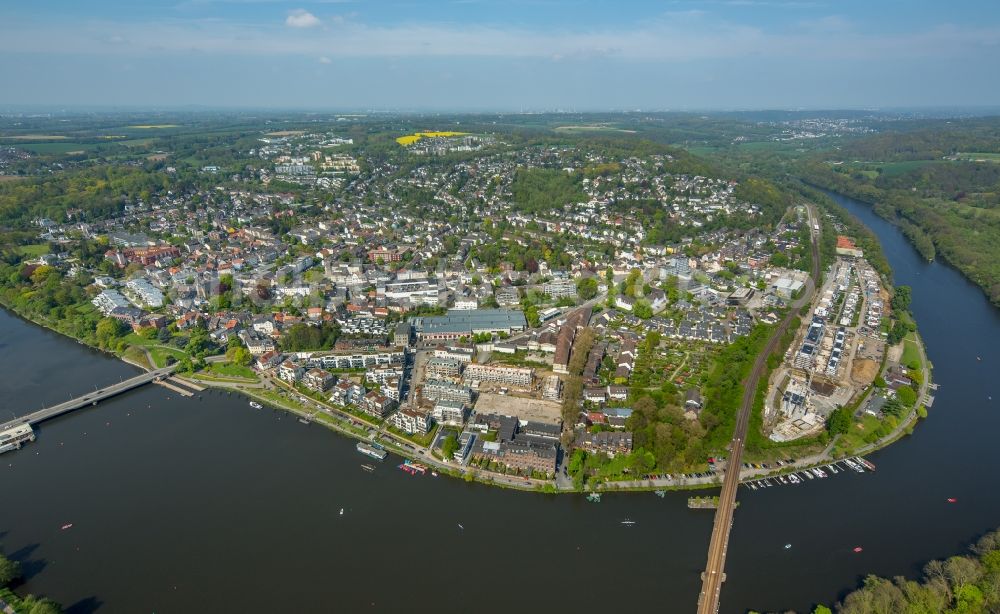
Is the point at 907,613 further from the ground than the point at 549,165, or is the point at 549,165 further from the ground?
the point at 549,165

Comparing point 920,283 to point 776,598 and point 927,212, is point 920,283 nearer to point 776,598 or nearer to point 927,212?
Result: point 927,212

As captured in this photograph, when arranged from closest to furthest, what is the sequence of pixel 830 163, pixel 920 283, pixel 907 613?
pixel 907 613, pixel 920 283, pixel 830 163

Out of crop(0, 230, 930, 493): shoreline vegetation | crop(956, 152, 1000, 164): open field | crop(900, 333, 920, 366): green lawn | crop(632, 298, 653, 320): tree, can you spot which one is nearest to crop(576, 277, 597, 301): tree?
crop(632, 298, 653, 320): tree

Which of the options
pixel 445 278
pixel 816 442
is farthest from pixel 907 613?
pixel 445 278

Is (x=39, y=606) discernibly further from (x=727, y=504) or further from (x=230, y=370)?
(x=727, y=504)

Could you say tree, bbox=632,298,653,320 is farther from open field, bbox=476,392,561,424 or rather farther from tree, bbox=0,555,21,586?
tree, bbox=0,555,21,586

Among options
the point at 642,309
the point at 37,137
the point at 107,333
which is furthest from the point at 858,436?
the point at 37,137
